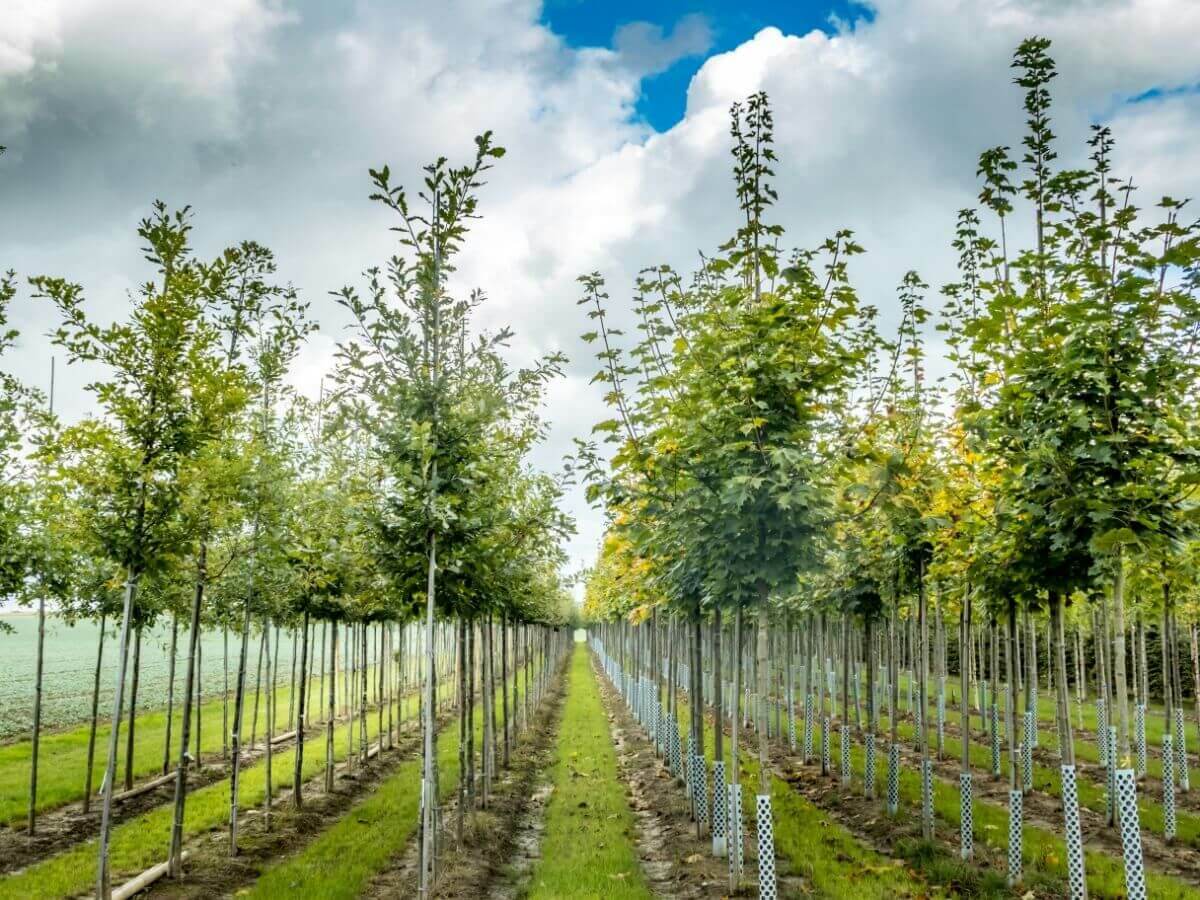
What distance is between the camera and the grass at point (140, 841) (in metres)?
10.7

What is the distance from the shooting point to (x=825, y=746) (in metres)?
18.2

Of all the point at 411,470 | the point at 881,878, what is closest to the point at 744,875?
the point at 881,878

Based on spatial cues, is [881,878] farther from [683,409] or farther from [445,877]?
[683,409]

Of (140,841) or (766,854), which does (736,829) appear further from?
(140,841)

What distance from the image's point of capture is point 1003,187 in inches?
349

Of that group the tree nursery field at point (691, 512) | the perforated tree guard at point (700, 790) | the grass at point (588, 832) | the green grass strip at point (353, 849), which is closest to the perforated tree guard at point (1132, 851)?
the tree nursery field at point (691, 512)

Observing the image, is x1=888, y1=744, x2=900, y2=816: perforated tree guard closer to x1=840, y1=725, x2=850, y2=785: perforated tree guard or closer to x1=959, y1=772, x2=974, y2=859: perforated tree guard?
x1=840, y1=725, x2=850, y2=785: perforated tree guard

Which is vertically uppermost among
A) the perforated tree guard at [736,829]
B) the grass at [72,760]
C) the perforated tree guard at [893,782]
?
the perforated tree guard at [736,829]

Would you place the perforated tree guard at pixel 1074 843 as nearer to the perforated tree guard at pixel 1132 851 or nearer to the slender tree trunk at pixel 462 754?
the perforated tree guard at pixel 1132 851

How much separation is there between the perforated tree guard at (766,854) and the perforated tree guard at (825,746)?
10.2 meters

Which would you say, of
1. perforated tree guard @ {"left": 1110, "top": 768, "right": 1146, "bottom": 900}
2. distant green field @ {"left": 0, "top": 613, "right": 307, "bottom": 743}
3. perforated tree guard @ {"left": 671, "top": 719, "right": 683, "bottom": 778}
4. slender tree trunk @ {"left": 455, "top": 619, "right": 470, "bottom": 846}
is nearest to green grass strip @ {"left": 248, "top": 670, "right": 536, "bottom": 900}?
slender tree trunk @ {"left": 455, "top": 619, "right": 470, "bottom": 846}

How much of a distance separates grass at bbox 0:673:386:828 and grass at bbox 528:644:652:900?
9393 mm

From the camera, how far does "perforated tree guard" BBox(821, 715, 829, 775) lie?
18.1 meters

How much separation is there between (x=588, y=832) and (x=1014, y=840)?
253 inches
